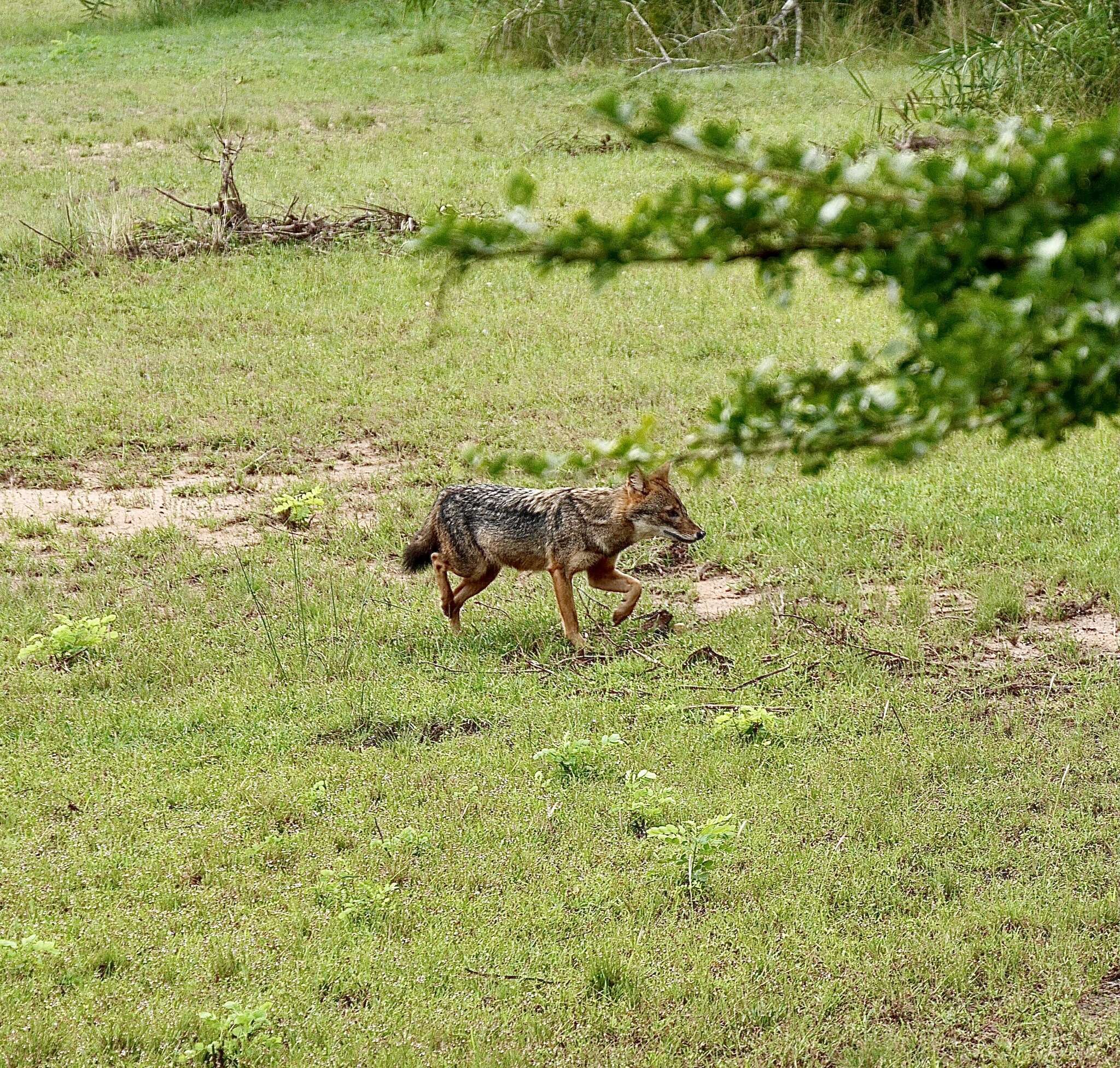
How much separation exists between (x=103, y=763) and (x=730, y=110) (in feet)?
56.7

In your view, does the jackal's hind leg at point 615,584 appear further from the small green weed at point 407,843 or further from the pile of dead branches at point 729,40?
the pile of dead branches at point 729,40

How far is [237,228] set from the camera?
16172 millimetres

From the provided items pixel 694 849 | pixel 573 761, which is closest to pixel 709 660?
pixel 573 761

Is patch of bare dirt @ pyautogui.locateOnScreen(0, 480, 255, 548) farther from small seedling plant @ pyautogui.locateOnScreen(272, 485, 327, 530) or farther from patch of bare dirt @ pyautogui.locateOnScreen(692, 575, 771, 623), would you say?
patch of bare dirt @ pyautogui.locateOnScreen(692, 575, 771, 623)

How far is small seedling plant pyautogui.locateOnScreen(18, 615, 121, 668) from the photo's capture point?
7617 mm

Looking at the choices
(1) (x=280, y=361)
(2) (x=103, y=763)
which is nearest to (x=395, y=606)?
(2) (x=103, y=763)

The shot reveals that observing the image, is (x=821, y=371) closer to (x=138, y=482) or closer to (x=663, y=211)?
(x=663, y=211)

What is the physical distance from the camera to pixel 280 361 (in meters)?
12.8

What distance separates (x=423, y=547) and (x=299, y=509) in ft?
5.22

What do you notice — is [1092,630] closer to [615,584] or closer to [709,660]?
[709,660]

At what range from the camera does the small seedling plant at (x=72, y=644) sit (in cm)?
762

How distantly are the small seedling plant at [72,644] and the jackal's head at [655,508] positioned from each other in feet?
9.47

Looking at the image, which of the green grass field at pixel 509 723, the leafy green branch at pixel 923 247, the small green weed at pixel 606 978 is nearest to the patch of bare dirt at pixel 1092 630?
the green grass field at pixel 509 723

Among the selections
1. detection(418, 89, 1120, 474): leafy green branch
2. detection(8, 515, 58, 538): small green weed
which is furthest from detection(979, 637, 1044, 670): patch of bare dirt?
detection(8, 515, 58, 538): small green weed
